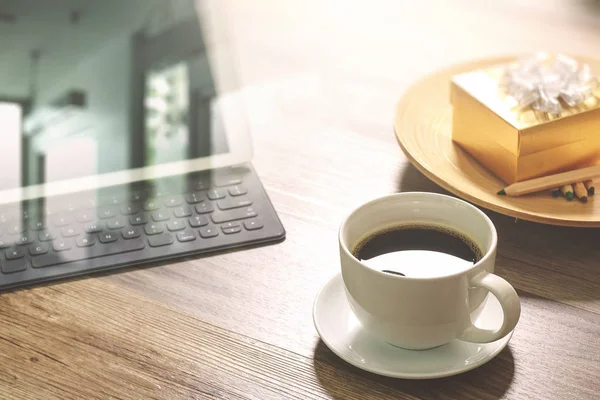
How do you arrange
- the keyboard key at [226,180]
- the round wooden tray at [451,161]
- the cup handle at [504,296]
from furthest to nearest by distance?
the keyboard key at [226,180]
the round wooden tray at [451,161]
the cup handle at [504,296]

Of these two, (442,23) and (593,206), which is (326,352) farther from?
(442,23)

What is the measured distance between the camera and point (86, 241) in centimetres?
65

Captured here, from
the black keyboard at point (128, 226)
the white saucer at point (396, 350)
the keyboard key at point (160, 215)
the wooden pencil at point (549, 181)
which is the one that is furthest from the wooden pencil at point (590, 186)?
the keyboard key at point (160, 215)

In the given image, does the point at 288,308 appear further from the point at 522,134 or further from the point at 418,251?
the point at 522,134

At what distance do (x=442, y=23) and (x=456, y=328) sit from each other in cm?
67

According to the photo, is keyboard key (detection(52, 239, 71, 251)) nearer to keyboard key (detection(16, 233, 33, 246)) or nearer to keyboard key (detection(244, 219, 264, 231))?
keyboard key (detection(16, 233, 33, 246))

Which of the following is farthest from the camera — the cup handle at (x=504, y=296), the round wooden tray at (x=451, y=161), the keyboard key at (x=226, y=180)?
the keyboard key at (x=226, y=180)

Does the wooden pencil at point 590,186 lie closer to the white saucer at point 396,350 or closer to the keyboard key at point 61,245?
the white saucer at point 396,350

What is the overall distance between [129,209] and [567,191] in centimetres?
40

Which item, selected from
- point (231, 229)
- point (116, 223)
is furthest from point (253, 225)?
point (116, 223)

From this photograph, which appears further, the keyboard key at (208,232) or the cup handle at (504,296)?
the keyboard key at (208,232)

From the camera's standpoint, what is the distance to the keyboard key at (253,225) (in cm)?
67

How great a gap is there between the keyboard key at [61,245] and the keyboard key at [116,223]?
0.13ft

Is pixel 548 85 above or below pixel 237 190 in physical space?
above
